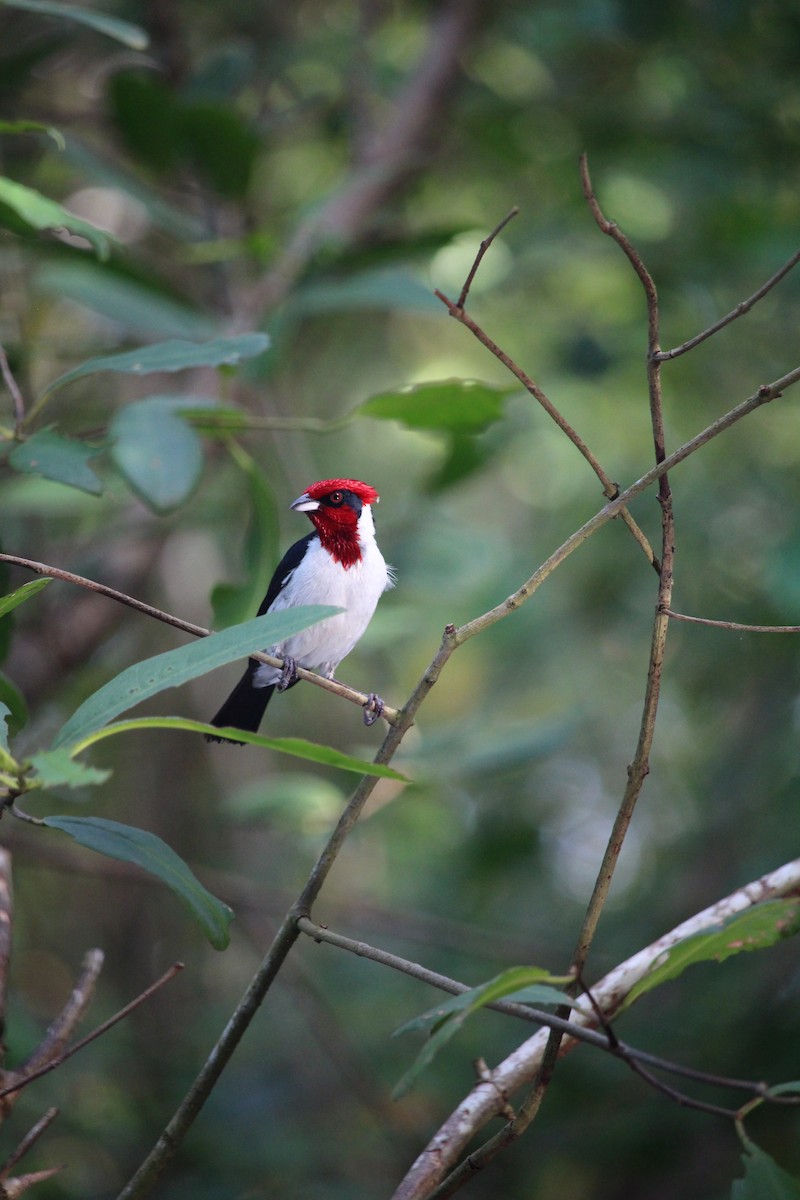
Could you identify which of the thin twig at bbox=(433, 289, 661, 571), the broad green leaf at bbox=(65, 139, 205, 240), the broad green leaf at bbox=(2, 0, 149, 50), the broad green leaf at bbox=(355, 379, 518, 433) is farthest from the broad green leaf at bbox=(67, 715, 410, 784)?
the broad green leaf at bbox=(65, 139, 205, 240)

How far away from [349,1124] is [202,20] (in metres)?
5.35

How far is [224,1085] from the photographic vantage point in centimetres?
537

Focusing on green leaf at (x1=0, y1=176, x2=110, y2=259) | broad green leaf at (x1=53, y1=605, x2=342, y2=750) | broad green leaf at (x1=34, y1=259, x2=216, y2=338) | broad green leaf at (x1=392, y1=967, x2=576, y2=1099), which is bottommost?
broad green leaf at (x1=392, y1=967, x2=576, y2=1099)

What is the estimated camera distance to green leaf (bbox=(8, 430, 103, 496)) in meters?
2.18

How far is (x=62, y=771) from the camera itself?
53.3 inches

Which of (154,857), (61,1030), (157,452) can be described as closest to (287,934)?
(154,857)

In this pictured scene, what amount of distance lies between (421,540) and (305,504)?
706 millimetres

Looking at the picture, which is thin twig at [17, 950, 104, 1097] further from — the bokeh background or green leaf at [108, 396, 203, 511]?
the bokeh background

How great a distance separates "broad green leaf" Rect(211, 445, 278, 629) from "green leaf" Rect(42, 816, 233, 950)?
1.19 meters

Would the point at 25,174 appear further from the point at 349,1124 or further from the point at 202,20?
the point at 349,1124

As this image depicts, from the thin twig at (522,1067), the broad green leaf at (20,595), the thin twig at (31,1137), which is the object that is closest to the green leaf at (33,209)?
the broad green leaf at (20,595)

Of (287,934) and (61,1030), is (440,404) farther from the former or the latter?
(61,1030)

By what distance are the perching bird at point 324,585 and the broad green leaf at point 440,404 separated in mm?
852

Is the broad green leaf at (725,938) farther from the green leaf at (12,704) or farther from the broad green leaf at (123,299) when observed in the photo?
the broad green leaf at (123,299)
